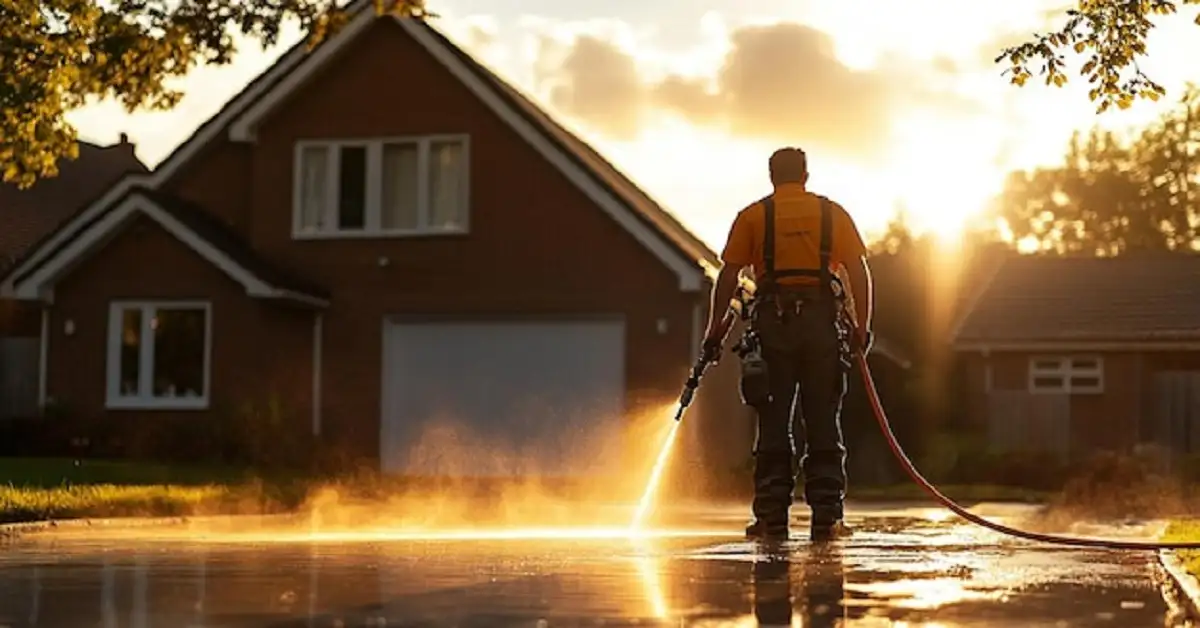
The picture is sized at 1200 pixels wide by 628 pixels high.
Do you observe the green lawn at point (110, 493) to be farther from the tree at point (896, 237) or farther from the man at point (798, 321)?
the tree at point (896, 237)

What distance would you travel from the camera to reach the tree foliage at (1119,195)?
87750 millimetres

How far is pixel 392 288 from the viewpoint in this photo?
30.1 meters

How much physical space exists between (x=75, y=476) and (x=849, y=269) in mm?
11904

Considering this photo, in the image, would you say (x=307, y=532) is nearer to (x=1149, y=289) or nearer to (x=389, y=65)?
(x=389, y=65)

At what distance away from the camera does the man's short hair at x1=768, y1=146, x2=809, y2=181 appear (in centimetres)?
1102

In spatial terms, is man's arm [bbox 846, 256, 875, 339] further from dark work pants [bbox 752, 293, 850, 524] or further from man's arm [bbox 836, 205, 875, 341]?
dark work pants [bbox 752, 293, 850, 524]

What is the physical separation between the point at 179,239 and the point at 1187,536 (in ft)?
64.8

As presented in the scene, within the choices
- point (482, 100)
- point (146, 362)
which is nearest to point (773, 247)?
point (482, 100)

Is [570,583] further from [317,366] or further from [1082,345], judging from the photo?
[1082,345]

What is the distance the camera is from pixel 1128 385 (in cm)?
4072

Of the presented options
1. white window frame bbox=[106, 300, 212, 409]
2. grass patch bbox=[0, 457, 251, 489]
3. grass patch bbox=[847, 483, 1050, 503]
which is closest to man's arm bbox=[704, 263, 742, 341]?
grass patch bbox=[0, 457, 251, 489]

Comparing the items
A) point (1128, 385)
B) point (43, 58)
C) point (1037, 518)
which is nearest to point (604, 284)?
point (43, 58)

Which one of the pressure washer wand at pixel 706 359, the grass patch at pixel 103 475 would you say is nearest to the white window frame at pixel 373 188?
the grass patch at pixel 103 475

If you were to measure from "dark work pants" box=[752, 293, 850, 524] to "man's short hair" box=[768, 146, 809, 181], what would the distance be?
662mm
